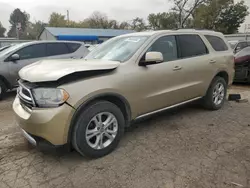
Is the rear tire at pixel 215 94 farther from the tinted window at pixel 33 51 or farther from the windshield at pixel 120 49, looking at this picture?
the tinted window at pixel 33 51

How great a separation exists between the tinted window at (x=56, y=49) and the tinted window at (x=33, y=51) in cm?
17

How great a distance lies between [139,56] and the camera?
12.0 ft

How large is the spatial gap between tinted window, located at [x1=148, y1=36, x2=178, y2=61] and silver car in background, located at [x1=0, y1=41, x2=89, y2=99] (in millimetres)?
3375

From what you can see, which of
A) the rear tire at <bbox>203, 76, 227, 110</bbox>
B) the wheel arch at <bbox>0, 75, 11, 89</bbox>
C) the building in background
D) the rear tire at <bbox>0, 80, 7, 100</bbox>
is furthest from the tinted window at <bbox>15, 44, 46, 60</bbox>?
the building in background

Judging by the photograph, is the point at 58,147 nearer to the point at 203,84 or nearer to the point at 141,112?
the point at 141,112

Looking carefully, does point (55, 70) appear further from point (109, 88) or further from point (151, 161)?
point (151, 161)

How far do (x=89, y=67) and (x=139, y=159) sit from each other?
138 cm

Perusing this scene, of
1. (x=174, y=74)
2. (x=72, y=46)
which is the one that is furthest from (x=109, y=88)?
(x=72, y=46)

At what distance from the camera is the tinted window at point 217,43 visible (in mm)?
5129

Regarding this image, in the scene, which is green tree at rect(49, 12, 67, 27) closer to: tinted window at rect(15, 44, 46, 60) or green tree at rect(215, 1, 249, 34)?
green tree at rect(215, 1, 249, 34)

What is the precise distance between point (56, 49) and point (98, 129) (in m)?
5.51

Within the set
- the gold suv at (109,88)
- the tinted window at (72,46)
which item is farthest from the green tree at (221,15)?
the gold suv at (109,88)

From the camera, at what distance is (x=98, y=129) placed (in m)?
3.22

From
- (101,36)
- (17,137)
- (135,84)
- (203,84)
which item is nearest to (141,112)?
(135,84)
